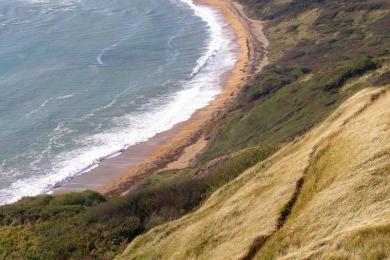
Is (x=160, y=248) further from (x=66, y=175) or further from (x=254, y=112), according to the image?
(x=254, y=112)

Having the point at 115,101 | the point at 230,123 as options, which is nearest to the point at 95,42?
the point at 115,101

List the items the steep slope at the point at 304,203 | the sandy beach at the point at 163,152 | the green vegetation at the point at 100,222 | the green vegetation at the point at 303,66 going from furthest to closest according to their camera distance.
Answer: the sandy beach at the point at 163,152
the green vegetation at the point at 303,66
the green vegetation at the point at 100,222
the steep slope at the point at 304,203

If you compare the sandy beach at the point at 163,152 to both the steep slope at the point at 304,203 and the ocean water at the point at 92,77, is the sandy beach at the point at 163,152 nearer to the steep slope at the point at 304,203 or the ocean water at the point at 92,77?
the ocean water at the point at 92,77

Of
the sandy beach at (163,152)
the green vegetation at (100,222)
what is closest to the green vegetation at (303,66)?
the sandy beach at (163,152)

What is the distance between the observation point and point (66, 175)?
57.5 metres

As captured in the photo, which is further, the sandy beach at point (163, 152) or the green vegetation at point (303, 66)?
the sandy beach at point (163, 152)

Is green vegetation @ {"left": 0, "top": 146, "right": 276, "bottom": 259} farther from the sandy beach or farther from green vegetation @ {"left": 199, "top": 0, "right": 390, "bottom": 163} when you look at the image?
the sandy beach

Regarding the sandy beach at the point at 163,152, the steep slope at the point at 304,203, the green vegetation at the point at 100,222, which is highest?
the steep slope at the point at 304,203

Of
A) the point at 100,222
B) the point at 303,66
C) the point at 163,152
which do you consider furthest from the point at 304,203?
the point at 303,66

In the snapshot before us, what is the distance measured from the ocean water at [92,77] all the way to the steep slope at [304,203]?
34179 millimetres

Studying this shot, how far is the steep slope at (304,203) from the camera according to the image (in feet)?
48.3

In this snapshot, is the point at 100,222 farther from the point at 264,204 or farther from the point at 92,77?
the point at 92,77

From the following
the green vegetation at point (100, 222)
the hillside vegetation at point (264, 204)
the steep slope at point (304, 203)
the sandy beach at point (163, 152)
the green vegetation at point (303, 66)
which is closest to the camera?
the steep slope at point (304, 203)

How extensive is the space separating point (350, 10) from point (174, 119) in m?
50.1
